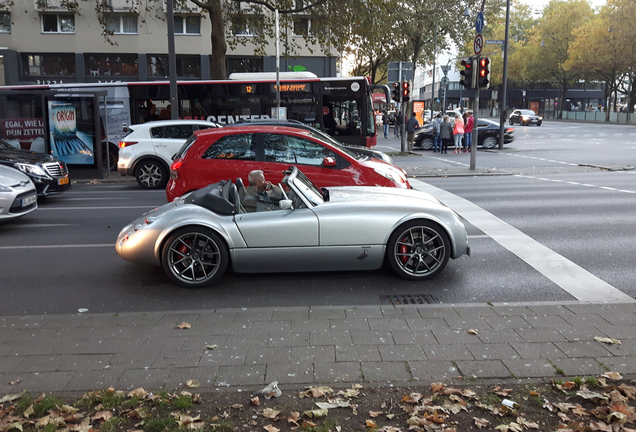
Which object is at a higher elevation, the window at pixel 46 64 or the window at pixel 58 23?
the window at pixel 58 23

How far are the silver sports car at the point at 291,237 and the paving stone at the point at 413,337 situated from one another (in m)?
1.56

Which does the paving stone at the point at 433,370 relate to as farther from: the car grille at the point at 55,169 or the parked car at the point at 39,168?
the car grille at the point at 55,169

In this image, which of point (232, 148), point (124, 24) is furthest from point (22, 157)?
point (124, 24)

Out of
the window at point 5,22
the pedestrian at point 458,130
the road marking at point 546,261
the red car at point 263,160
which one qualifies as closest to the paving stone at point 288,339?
the road marking at point 546,261

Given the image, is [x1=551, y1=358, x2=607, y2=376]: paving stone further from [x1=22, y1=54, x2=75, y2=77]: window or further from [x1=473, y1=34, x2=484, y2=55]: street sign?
[x1=22, y1=54, x2=75, y2=77]: window

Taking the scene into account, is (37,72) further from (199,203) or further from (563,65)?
(563,65)

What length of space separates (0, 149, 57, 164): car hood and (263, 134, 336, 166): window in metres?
6.04

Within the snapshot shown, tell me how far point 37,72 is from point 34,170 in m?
31.0

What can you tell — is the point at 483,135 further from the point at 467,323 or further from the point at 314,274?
the point at 467,323

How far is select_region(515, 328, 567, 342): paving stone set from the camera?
14.6ft

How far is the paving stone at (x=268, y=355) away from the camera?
164 inches

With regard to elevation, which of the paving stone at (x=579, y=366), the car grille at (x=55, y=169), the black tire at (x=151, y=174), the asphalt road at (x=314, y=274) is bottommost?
the asphalt road at (x=314, y=274)

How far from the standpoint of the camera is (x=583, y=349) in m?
4.25

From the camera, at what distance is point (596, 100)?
9431 centimetres
